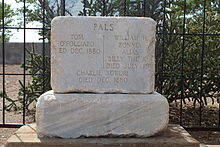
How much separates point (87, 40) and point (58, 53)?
302mm

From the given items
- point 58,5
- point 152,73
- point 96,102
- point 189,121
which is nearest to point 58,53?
point 96,102

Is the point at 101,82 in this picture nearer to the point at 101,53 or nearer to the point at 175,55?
the point at 101,53

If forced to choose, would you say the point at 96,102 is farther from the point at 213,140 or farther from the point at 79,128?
the point at 213,140

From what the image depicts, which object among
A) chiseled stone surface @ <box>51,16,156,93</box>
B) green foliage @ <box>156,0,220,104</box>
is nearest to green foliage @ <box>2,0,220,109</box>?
green foliage @ <box>156,0,220,104</box>

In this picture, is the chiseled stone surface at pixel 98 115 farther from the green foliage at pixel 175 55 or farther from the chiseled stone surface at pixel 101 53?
the green foliage at pixel 175 55

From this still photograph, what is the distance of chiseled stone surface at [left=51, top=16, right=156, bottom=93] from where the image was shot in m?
3.32

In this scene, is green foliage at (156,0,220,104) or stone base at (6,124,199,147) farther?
green foliage at (156,0,220,104)

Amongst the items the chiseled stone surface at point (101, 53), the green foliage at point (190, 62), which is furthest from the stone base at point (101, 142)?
the green foliage at point (190, 62)

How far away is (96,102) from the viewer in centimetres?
322

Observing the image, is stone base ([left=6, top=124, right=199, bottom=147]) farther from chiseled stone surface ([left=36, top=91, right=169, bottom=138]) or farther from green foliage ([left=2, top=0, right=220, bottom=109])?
green foliage ([left=2, top=0, right=220, bottom=109])

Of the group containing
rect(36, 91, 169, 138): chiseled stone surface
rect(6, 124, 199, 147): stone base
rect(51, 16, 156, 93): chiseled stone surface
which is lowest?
rect(6, 124, 199, 147): stone base

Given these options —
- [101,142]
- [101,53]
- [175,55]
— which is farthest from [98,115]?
[175,55]

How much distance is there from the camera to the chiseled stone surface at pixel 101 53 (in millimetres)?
3316

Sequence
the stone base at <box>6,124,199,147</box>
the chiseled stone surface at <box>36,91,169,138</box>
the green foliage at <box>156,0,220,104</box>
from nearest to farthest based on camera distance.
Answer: the stone base at <box>6,124,199,147</box>, the chiseled stone surface at <box>36,91,169,138</box>, the green foliage at <box>156,0,220,104</box>
